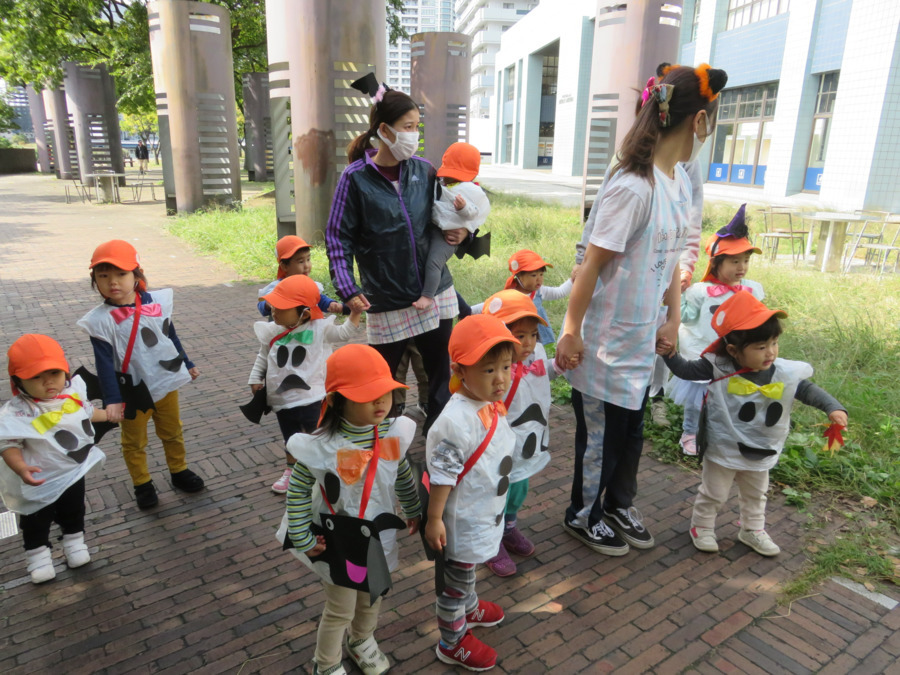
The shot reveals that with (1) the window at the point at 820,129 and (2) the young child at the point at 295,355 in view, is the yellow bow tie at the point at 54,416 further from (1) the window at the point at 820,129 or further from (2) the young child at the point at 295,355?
(1) the window at the point at 820,129

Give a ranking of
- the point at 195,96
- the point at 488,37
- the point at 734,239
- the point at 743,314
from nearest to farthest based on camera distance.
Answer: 1. the point at 743,314
2. the point at 734,239
3. the point at 195,96
4. the point at 488,37

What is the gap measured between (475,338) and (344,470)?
2.10 feet

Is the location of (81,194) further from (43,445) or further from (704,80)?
(704,80)

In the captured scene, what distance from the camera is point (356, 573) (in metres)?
2.14

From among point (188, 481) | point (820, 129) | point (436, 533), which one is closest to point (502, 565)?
point (436, 533)

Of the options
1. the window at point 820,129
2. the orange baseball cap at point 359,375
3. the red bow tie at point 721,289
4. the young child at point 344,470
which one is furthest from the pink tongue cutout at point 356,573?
the window at point 820,129

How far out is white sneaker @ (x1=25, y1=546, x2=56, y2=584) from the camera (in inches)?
117

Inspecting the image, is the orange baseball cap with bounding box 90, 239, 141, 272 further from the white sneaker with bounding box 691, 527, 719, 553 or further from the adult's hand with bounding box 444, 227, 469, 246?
the white sneaker with bounding box 691, 527, 719, 553

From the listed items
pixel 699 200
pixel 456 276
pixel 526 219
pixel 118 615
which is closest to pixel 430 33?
pixel 526 219

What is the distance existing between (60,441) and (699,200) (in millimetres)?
3231

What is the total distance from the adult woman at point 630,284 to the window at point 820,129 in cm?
1996

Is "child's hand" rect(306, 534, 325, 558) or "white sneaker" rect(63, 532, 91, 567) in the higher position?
"child's hand" rect(306, 534, 325, 558)

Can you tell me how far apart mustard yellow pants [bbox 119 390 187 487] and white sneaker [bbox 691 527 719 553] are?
9.50 ft

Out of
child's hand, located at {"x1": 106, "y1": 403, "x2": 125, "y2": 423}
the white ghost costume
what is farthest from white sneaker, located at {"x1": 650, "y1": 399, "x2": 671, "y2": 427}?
the white ghost costume
